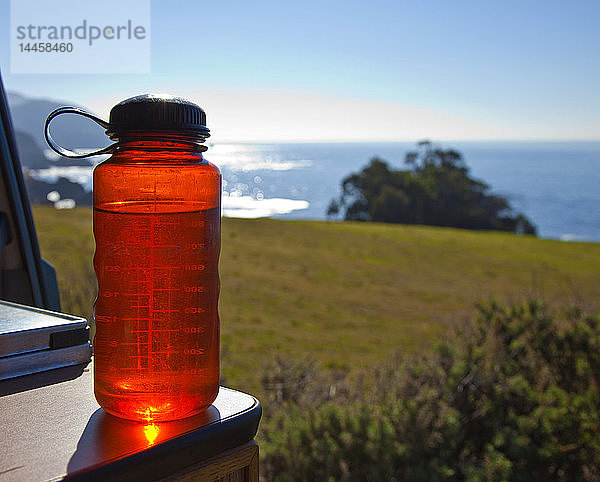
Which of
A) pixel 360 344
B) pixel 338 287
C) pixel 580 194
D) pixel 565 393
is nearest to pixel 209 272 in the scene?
pixel 565 393

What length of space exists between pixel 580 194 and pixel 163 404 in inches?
828

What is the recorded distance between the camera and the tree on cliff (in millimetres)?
12297

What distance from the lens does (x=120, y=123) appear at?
0.58 metres

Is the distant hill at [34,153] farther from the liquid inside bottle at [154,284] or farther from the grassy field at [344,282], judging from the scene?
the liquid inside bottle at [154,284]

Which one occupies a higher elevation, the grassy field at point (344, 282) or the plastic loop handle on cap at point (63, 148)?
the plastic loop handle on cap at point (63, 148)

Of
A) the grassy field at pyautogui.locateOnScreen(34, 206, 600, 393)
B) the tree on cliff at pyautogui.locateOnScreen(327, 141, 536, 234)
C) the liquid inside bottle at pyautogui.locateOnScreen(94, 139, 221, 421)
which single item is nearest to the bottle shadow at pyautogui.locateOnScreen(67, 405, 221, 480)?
the liquid inside bottle at pyautogui.locateOnScreen(94, 139, 221, 421)

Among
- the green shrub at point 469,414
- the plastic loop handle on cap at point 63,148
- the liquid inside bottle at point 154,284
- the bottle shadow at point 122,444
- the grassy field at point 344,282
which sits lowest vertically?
the grassy field at point 344,282

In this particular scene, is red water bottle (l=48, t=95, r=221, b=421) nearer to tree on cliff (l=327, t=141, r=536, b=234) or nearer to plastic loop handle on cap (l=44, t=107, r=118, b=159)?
plastic loop handle on cap (l=44, t=107, r=118, b=159)

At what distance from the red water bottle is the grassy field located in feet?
7.87

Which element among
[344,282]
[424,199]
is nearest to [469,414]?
[344,282]

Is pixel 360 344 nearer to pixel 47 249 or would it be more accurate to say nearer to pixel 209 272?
pixel 47 249

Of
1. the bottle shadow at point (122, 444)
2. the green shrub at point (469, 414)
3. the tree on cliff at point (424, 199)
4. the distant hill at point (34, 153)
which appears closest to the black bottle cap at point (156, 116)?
the bottle shadow at point (122, 444)

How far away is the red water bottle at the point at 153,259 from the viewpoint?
58 centimetres

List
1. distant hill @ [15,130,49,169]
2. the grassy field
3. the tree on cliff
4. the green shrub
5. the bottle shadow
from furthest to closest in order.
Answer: the tree on cliff < the grassy field < the green shrub < distant hill @ [15,130,49,169] < the bottle shadow
